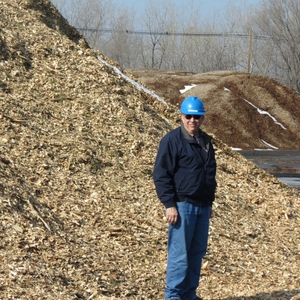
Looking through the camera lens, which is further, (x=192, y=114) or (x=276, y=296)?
(x=276, y=296)

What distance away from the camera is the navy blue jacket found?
15.7ft

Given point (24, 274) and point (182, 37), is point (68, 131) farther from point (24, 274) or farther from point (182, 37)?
point (182, 37)

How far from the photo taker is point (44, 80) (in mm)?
8930

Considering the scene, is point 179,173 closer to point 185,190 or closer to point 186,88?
point 185,190

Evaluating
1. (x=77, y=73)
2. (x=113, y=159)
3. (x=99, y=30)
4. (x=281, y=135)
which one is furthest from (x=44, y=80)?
(x=99, y=30)

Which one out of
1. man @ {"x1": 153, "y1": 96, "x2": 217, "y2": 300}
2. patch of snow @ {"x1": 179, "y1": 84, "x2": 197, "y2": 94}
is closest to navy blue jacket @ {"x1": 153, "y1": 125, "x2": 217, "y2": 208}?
man @ {"x1": 153, "y1": 96, "x2": 217, "y2": 300}

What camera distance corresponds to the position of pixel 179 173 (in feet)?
15.9

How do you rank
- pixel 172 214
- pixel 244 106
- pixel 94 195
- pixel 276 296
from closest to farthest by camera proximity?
pixel 172 214
pixel 276 296
pixel 94 195
pixel 244 106

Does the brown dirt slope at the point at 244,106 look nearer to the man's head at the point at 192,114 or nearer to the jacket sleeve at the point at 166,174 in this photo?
the man's head at the point at 192,114

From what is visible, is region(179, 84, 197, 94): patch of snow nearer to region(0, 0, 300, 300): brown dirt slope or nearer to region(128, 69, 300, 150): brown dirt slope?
region(128, 69, 300, 150): brown dirt slope

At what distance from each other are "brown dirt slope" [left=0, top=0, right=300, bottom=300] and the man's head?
1620 millimetres

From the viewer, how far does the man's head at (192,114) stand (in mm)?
4859

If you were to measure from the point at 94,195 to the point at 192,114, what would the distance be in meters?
2.53

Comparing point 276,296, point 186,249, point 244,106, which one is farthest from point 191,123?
point 244,106
